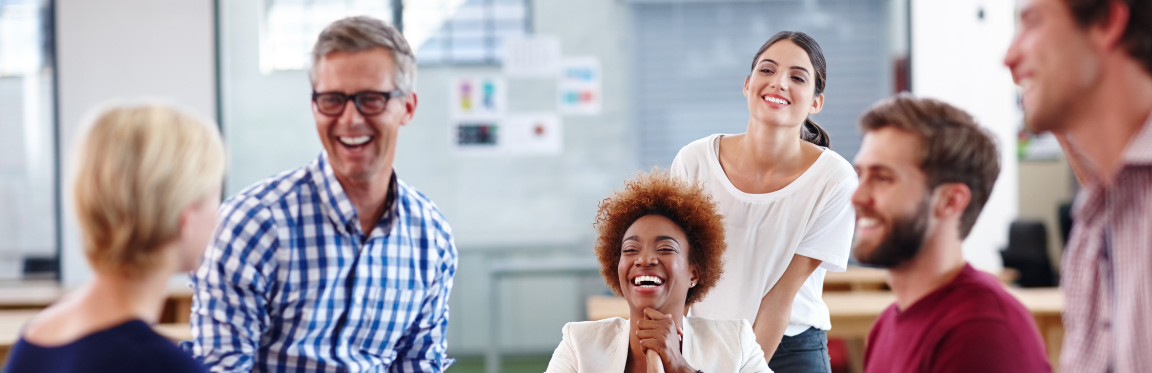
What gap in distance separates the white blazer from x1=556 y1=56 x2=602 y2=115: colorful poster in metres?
3.37

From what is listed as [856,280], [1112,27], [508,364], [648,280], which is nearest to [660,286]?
[648,280]

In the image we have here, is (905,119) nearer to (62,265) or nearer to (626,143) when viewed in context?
(626,143)

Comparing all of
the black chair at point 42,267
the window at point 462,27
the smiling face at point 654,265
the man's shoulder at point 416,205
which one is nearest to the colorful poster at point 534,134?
the window at point 462,27

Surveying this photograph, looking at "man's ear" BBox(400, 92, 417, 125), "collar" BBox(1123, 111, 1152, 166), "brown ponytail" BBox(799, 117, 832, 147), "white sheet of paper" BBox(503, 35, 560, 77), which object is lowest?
"collar" BBox(1123, 111, 1152, 166)

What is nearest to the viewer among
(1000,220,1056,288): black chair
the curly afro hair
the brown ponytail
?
the curly afro hair

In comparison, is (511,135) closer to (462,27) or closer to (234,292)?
(462,27)

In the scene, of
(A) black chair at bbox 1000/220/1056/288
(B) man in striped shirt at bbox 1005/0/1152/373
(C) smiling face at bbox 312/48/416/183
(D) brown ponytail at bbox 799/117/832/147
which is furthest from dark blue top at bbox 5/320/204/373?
(A) black chair at bbox 1000/220/1056/288

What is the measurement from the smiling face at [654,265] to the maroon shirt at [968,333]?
0.50 meters

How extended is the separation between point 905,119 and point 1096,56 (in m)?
0.36

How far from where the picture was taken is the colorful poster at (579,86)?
5.18 meters

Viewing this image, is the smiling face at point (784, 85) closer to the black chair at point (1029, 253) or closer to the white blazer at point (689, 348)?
the white blazer at point (689, 348)

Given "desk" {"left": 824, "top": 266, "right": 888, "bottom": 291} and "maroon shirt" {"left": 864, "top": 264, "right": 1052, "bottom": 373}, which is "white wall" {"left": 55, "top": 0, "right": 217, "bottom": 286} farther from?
"maroon shirt" {"left": 864, "top": 264, "right": 1052, "bottom": 373}

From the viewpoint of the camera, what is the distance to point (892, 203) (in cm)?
141

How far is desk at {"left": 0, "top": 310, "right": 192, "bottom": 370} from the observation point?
11.1 ft
